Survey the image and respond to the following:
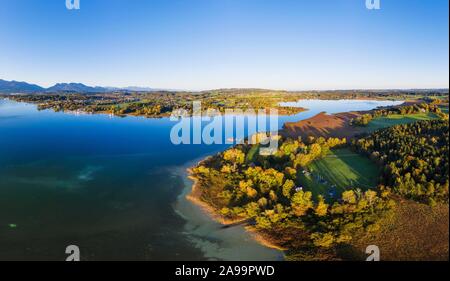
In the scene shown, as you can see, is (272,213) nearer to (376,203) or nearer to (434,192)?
(376,203)

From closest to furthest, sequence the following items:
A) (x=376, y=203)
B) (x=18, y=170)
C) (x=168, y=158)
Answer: (x=376, y=203)
(x=18, y=170)
(x=168, y=158)

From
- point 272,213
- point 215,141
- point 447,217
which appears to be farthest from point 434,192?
point 215,141

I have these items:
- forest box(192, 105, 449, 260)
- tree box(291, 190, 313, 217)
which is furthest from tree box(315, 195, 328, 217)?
tree box(291, 190, 313, 217)

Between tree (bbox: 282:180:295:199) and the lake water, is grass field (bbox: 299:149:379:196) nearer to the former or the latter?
tree (bbox: 282:180:295:199)

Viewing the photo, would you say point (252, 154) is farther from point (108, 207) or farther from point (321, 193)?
point (108, 207)

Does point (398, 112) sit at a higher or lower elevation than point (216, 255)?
higher

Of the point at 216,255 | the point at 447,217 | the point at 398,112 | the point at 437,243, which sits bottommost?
the point at 216,255

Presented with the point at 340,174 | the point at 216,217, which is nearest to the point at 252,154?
the point at 340,174

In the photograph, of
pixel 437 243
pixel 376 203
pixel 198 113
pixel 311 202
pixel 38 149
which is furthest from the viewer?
pixel 198 113
